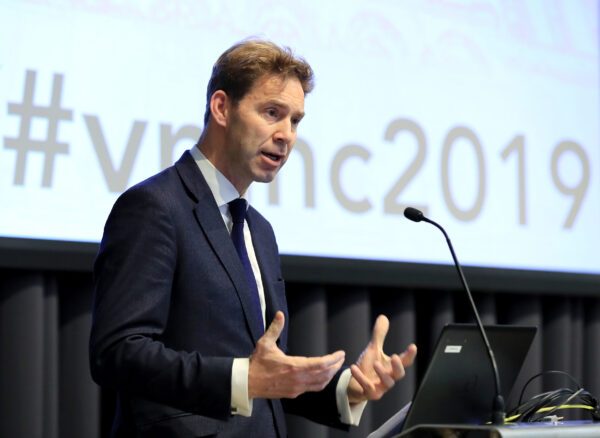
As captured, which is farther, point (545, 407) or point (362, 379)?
point (545, 407)

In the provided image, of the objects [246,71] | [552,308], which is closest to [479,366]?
[246,71]

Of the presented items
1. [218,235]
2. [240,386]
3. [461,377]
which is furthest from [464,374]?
[218,235]

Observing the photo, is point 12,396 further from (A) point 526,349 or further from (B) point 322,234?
(A) point 526,349

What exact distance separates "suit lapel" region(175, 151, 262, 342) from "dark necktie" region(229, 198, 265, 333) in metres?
0.03

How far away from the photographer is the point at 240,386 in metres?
1.89

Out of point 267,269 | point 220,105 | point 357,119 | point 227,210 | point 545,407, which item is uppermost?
point 357,119

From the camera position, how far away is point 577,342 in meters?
4.18

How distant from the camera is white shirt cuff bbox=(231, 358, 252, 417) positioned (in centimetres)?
189

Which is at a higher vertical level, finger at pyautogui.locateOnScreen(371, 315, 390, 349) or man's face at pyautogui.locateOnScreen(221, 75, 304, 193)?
man's face at pyautogui.locateOnScreen(221, 75, 304, 193)

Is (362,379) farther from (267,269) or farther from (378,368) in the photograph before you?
(267,269)

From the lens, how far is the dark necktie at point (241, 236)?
2.22 meters

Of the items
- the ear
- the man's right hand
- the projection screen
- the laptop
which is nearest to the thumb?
the man's right hand

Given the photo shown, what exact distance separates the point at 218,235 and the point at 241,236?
0.38 feet

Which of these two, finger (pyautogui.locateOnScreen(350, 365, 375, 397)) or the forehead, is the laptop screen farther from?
the forehead
